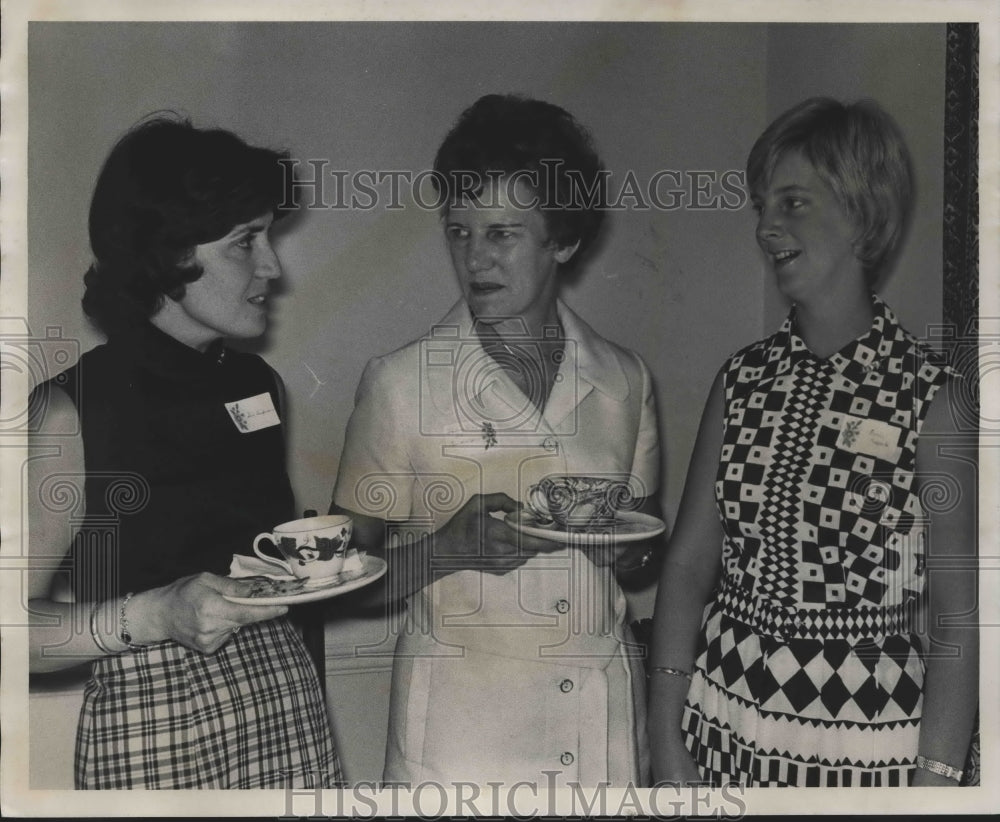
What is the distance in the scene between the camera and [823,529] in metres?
1.25

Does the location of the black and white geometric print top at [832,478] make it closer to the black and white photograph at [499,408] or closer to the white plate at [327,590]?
the black and white photograph at [499,408]

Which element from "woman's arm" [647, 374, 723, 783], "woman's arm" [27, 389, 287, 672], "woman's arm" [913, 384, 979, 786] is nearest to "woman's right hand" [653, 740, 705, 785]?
"woman's arm" [647, 374, 723, 783]

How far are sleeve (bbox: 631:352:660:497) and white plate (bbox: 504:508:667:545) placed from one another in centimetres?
4

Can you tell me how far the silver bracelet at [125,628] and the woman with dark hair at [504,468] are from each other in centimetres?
29

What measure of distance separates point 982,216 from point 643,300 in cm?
47

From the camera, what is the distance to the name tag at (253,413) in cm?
127

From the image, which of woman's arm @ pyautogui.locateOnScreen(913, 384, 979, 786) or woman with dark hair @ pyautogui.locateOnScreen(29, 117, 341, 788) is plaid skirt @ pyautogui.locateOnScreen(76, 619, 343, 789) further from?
woman's arm @ pyautogui.locateOnScreen(913, 384, 979, 786)

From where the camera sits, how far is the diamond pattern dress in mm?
1254

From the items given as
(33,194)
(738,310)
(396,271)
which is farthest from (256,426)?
(738,310)

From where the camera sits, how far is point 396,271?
4.25 feet

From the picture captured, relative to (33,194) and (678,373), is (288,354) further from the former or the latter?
(678,373)

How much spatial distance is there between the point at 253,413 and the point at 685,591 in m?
0.60

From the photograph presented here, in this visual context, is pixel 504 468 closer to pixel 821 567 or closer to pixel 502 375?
pixel 502 375
